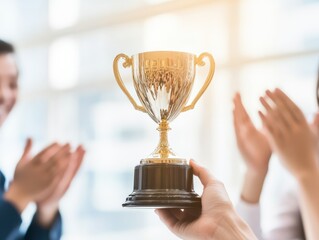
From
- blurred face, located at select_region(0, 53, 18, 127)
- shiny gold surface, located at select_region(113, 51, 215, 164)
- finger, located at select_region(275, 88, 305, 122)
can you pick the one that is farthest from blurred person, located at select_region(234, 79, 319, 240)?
blurred face, located at select_region(0, 53, 18, 127)

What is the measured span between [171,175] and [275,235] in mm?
597

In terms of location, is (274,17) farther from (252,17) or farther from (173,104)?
(173,104)

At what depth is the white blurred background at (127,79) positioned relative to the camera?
8.33 feet

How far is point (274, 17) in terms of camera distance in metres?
2.55

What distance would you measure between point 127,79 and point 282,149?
1842mm

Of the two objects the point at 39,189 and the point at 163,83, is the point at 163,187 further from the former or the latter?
the point at 39,189

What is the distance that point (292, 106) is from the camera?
1162mm

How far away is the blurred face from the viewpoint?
1730mm

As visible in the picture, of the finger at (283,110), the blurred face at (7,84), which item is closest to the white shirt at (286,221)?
the finger at (283,110)

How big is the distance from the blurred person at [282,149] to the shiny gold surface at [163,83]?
131 millimetres

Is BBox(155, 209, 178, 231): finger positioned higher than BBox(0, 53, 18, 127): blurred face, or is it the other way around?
BBox(0, 53, 18, 127): blurred face

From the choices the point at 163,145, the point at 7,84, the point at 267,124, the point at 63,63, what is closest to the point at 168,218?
the point at 163,145

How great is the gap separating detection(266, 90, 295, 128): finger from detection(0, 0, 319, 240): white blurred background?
0.97m

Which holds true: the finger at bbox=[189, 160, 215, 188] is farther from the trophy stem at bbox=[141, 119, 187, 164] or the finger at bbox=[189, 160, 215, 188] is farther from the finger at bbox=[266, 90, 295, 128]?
the finger at bbox=[266, 90, 295, 128]
